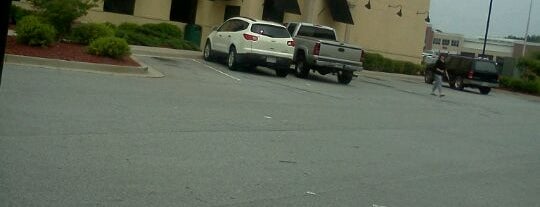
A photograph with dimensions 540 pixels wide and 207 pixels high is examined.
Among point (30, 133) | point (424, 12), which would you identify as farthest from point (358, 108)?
point (424, 12)

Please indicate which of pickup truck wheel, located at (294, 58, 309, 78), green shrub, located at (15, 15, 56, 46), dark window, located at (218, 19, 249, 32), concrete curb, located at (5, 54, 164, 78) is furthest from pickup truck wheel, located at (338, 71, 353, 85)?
green shrub, located at (15, 15, 56, 46)

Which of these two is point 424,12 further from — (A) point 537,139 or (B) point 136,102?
(B) point 136,102

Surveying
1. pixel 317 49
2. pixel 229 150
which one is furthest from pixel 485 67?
pixel 229 150

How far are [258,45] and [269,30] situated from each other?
2.75 ft

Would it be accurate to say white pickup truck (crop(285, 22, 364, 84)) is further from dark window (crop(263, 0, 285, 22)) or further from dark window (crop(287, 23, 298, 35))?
dark window (crop(263, 0, 285, 22))

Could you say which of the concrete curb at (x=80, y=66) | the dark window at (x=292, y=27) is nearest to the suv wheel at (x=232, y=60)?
the dark window at (x=292, y=27)

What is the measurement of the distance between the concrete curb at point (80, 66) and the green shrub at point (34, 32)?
4.23ft

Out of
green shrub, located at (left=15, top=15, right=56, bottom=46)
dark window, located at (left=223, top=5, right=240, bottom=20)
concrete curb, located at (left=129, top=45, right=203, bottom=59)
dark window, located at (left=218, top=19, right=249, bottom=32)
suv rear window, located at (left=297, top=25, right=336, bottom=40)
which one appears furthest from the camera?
dark window, located at (left=223, top=5, right=240, bottom=20)

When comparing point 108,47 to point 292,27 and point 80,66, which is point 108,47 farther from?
point 292,27

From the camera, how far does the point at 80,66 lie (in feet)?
52.3

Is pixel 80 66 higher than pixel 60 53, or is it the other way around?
pixel 60 53

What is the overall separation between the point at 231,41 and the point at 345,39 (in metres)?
18.1

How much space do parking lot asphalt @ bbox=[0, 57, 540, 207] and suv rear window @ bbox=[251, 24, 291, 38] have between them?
5601mm

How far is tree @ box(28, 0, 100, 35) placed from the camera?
17.5m
